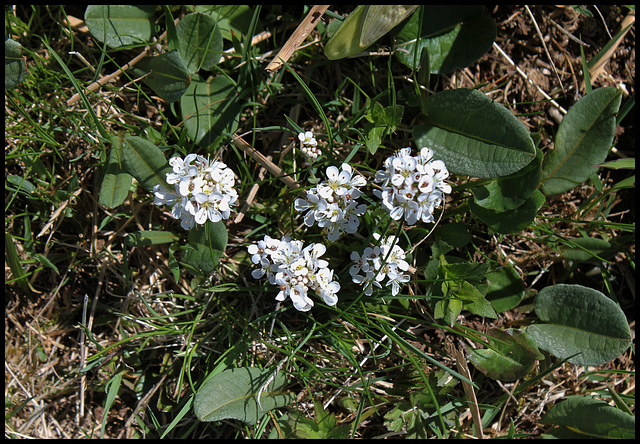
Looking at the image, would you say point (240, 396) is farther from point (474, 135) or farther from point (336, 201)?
point (474, 135)

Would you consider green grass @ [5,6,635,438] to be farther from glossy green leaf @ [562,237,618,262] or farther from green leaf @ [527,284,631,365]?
green leaf @ [527,284,631,365]

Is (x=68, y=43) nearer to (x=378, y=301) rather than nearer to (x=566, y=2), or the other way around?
(x=378, y=301)

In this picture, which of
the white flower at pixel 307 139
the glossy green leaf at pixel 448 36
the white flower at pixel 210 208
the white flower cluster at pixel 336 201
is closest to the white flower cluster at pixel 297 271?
the white flower cluster at pixel 336 201

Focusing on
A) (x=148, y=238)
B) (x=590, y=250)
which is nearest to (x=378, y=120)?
(x=148, y=238)

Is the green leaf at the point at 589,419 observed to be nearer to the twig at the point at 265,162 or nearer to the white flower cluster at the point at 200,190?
the twig at the point at 265,162

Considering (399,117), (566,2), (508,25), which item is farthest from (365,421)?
(566,2)

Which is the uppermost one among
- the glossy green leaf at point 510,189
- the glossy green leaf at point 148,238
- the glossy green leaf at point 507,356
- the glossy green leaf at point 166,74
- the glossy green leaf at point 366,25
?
the glossy green leaf at point 366,25
